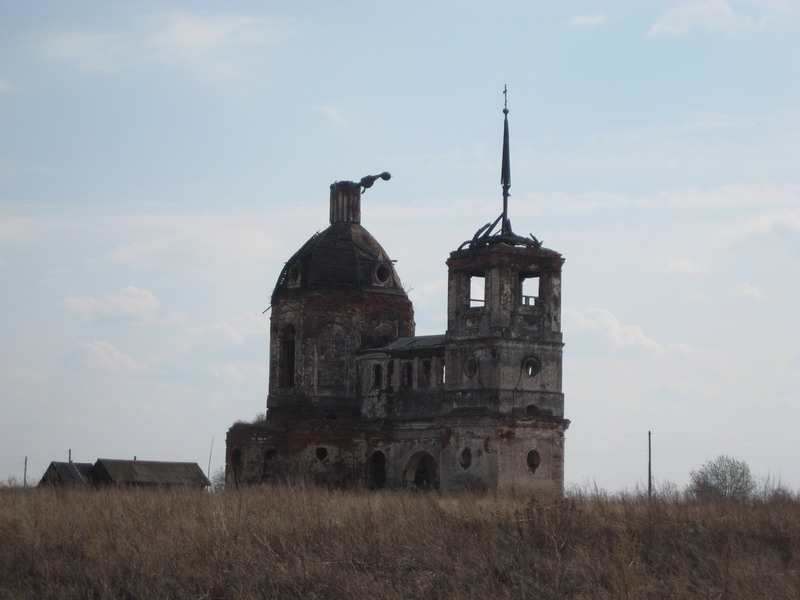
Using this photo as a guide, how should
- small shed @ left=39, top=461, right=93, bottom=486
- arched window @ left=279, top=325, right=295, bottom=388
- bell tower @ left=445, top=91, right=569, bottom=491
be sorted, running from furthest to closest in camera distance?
small shed @ left=39, top=461, right=93, bottom=486 → arched window @ left=279, top=325, right=295, bottom=388 → bell tower @ left=445, top=91, right=569, bottom=491

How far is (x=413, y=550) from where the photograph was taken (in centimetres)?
1864

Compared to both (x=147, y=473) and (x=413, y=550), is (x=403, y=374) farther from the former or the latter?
(x=413, y=550)

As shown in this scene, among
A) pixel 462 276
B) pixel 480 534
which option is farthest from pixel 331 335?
pixel 480 534

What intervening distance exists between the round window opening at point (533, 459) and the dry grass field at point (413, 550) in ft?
35.7

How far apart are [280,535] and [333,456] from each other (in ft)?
57.3

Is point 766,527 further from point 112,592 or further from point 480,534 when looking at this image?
Answer: point 112,592

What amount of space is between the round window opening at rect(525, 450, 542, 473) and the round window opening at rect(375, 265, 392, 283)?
9065 millimetres

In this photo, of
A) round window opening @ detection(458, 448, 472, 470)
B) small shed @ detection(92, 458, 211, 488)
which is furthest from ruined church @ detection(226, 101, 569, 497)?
small shed @ detection(92, 458, 211, 488)

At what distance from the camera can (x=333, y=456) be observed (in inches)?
1469

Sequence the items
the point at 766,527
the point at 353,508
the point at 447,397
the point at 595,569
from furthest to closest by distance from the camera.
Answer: the point at 447,397 < the point at 353,508 < the point at 766,527 < the point at 595,569

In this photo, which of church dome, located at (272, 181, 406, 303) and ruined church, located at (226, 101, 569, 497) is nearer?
ruined church, located at (226, 101, 569, 497)

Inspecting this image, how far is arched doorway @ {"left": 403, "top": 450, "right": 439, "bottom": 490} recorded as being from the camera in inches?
1409

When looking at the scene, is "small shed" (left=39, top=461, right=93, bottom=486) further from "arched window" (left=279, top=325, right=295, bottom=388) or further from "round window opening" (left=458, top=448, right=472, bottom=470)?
"round window opening" (left=458, top=448, right=472, bottom=470)

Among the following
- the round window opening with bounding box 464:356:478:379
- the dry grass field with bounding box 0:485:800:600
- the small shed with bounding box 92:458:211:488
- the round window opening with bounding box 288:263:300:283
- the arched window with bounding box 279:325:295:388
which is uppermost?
the round window opening with bounding box 288:263:300:283
